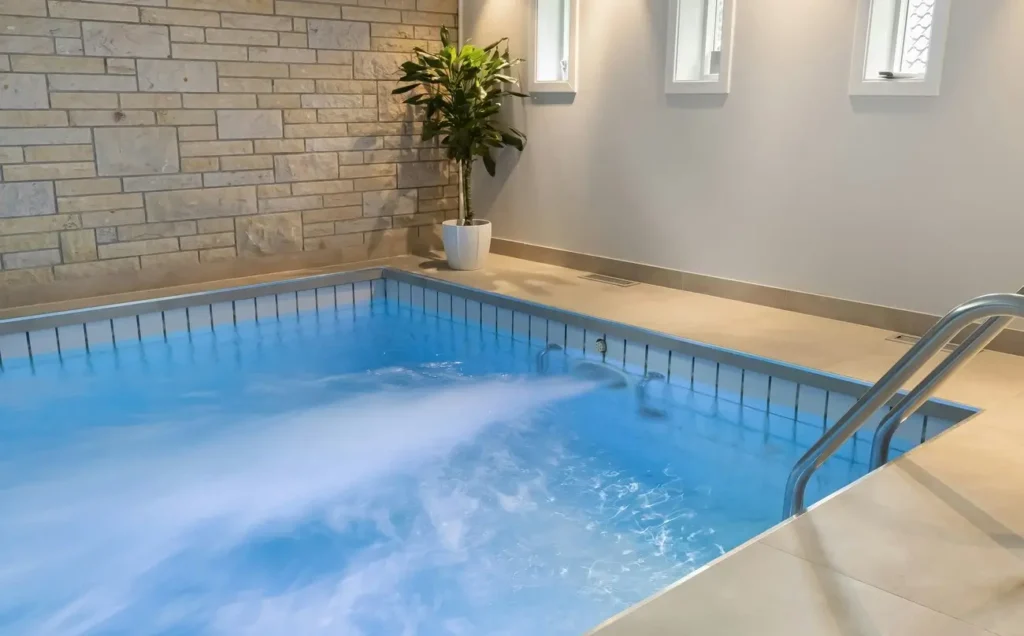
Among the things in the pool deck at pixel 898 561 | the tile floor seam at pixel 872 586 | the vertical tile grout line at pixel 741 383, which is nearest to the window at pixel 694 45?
the vertical tile grout line at pixel 741 383

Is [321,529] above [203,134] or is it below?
below

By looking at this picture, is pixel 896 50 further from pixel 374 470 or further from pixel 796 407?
pixel 374 470

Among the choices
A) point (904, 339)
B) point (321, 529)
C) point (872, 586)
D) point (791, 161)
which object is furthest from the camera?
point (791, 161)

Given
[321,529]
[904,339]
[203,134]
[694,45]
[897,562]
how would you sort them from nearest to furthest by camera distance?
1. [897,562]
2. [321,529]
3. [904,339]
4. [694,45]
5. [203,134]

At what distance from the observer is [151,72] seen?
510 centimetres

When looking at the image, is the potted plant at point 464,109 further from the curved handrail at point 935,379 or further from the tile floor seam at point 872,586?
the tile floor seam at point 872,586

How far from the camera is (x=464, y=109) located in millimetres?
5781

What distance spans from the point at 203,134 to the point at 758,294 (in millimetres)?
3684

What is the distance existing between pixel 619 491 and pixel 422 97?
13.3 feet

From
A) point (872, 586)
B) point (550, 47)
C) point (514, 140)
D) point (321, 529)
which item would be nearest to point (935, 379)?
point (872, 586)

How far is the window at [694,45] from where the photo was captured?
16.4 ft

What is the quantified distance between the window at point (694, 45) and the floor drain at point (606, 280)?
1256mm

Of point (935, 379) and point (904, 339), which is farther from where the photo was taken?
point (904, 339)

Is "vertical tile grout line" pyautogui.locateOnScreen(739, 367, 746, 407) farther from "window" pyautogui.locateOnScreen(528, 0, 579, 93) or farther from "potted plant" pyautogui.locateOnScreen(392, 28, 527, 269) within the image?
"window" pyautogui.locateOnScreen(528, 0, 579, 93)
